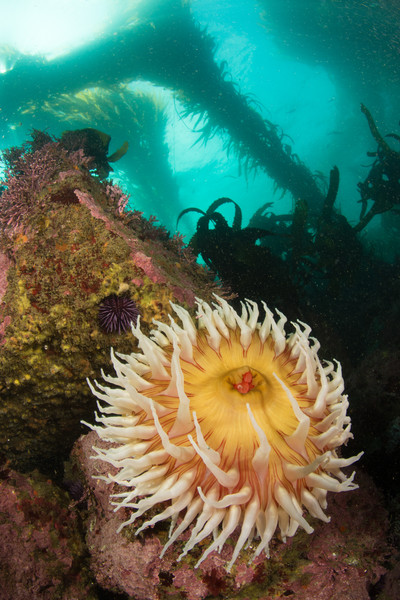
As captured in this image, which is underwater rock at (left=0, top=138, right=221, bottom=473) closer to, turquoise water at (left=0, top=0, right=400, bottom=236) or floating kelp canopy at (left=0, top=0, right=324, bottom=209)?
turquoise water at (left=0, top=0, right=400, bottom=236)

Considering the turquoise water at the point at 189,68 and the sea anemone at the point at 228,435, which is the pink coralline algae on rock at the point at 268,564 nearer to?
the sea anemone at the point at 228,435

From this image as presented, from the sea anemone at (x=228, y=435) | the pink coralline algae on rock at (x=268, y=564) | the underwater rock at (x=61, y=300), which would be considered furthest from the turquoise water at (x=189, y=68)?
the pink coralline algae on rock at (x=268, y=564)

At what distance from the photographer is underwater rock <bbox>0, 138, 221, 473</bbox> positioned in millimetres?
2992

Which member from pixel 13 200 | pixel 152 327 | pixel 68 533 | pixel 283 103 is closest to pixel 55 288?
pixel 152 327

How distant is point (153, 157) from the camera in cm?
3084

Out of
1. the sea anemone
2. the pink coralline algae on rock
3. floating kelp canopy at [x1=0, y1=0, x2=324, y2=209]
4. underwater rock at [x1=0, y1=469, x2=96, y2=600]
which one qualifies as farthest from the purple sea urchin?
floating kelp canopy at [x1=0, y1=0, x2=324, y2=209]

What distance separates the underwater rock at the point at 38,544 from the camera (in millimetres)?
2461

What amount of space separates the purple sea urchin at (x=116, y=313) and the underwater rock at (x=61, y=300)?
60mm

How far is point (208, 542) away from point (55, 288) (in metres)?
2.62

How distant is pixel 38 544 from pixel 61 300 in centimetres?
220

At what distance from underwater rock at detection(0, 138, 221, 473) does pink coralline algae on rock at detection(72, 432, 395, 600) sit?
119 centimetres

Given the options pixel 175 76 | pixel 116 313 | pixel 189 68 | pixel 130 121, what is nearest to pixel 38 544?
pixel 116 313

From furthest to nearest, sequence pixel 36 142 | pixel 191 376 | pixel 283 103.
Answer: pixel 283 103, pixel 36 142, pixel 191 376

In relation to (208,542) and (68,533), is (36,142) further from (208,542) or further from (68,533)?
(208,542)
